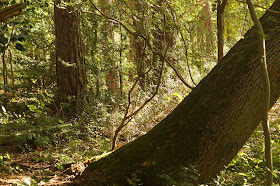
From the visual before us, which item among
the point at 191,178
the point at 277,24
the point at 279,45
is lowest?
the point at 191,178

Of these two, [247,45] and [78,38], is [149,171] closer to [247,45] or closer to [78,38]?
[247,45]

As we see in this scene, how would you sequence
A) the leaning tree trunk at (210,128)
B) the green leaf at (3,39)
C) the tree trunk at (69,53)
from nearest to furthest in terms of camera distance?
the green leaf at (3,39) → the leaning tree trunk at (210,128) → the tree trunk at (69,53)

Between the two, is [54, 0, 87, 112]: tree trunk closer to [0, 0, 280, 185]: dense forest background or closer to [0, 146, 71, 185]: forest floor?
[0, 0, 280, 185]: dense forest background

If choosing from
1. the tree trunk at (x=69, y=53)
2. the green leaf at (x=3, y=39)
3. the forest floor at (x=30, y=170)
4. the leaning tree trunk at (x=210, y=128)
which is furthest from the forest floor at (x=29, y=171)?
the tree trunk at (x=69, y=53)

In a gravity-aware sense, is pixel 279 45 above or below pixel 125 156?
above

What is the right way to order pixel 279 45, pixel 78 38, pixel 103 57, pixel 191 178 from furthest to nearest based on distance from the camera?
pixel 103 57
pixel 78 38
pixel 279 45
pixel 191 178

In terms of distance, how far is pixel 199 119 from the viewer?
355 centimetres

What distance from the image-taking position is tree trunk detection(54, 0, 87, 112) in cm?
745

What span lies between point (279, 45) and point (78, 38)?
5.21m

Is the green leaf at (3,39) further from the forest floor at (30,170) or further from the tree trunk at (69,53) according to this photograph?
the tree trunk at (69,53)

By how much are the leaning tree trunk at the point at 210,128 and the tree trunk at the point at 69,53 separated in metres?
4.06

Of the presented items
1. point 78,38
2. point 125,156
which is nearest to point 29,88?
point 78,38

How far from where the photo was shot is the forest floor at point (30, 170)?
367 cm

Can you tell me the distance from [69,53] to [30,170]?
4.24 meters
